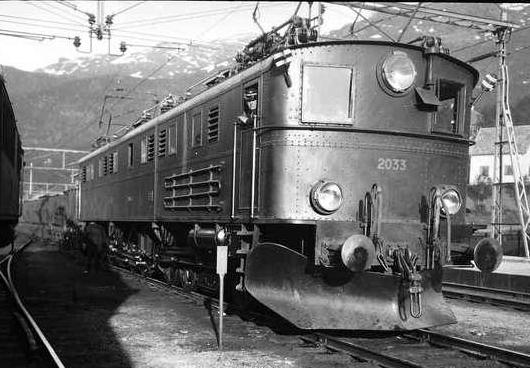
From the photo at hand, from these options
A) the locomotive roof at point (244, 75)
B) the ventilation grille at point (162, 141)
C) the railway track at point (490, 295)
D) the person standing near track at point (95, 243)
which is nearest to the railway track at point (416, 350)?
the locomotive roof at point (244, 75)

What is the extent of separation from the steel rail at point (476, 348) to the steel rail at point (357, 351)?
105 centimetres

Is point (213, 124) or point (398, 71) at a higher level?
point (398, 71)

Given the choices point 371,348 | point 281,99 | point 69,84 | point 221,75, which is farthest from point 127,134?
point 69,84

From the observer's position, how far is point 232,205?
8812 mm

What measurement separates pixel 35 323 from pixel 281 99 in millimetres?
4665

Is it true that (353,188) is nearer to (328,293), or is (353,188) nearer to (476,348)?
(328,293)

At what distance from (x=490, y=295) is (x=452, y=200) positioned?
5.90m

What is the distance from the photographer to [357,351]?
7.08 m

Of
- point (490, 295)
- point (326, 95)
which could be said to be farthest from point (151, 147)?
point (490, 295)

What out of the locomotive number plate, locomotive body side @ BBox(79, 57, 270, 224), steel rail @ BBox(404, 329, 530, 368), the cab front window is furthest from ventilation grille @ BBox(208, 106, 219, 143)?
steel rail @ BBox(404, 329, 530, 368)

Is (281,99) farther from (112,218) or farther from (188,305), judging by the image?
(112,218)

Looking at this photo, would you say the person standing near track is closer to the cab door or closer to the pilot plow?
the cab door

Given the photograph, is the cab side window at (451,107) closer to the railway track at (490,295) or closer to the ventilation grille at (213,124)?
the ventilation grille at (213,124)

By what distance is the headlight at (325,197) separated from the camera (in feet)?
25.1
